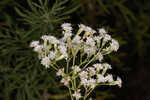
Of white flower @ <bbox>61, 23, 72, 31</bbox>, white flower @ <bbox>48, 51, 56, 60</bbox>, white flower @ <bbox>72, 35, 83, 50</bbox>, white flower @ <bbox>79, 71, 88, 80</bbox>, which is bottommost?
white flower @ <bbox>79, 71, 88, 80</bbox>

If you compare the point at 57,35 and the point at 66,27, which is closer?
the point at 66,27

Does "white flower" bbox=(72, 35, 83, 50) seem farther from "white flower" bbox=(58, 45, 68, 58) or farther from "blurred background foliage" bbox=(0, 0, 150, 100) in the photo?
"blurred background foliage" bbox=(0, 0, 150, 100)

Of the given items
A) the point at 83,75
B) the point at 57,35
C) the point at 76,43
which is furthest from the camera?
the point at 57,35

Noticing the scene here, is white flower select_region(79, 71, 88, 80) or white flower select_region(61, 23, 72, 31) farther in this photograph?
white flower select_region(61, 23, 72, 31)

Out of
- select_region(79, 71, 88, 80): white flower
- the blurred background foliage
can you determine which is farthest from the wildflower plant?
the blurred background foliage

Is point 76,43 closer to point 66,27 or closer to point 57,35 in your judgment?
point 66,27

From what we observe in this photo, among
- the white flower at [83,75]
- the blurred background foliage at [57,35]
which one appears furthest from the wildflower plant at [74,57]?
the blurred background foliage at [57,35]

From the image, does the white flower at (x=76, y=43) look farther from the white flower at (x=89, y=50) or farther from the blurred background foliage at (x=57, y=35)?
the blurred background foliage at (x=57, y=35)

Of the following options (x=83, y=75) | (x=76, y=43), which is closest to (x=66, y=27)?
(x=76, y=43)
